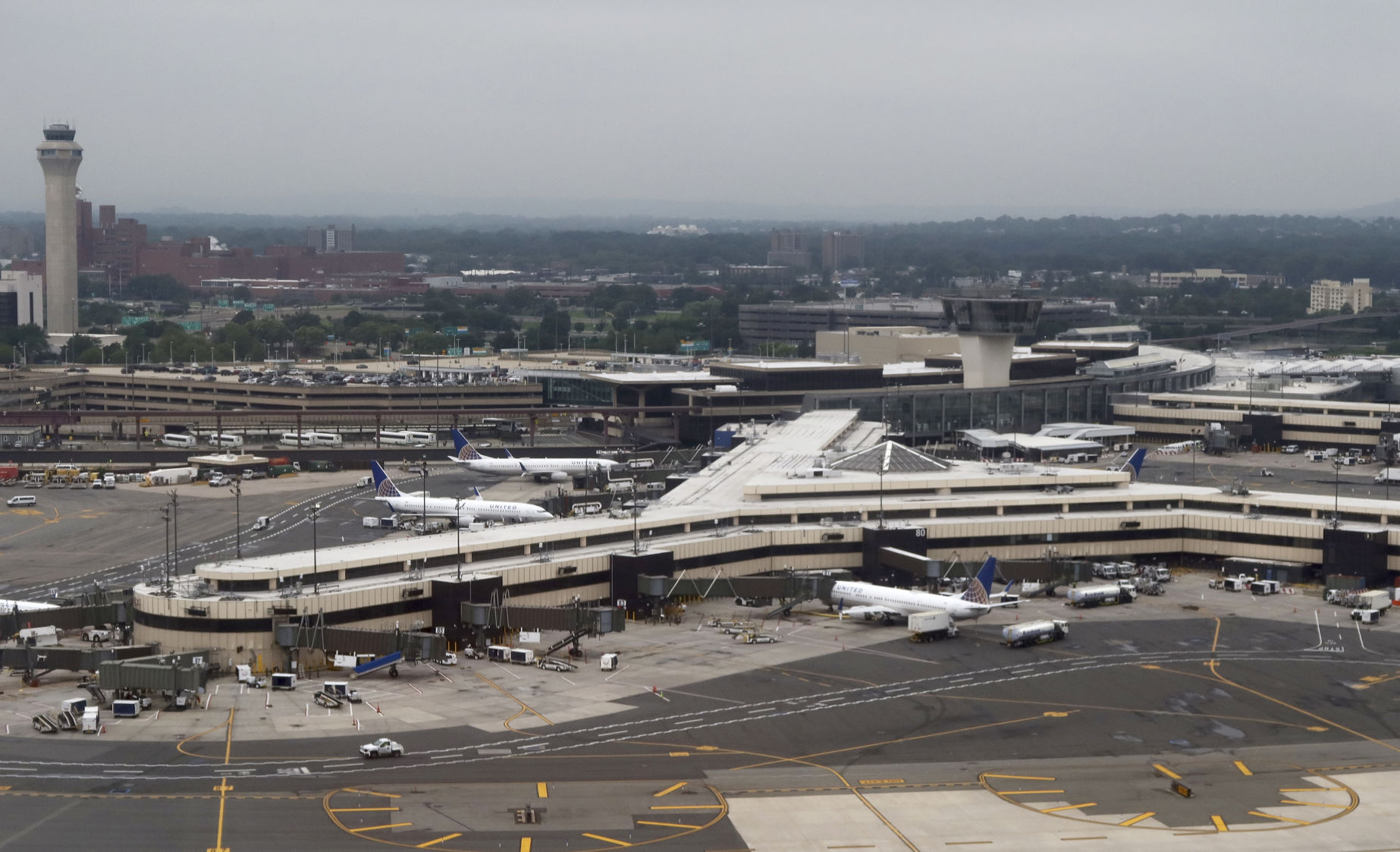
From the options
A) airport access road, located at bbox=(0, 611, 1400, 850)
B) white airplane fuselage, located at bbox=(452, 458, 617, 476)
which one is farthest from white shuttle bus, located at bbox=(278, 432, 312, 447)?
airport access road, located at bbox=(0, 611, 1400, 850)

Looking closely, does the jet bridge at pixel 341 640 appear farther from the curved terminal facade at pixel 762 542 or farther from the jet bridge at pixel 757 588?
the jet bridge at pixel 757 588

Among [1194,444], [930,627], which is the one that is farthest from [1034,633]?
[1194,444]

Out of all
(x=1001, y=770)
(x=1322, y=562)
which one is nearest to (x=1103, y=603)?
(x=1322, y=562)

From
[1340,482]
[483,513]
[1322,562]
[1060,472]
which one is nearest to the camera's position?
[1322,562]

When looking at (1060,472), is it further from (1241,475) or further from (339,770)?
(339,770)

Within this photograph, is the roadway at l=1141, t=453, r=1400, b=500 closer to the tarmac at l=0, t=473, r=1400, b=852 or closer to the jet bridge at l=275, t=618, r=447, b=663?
the tarmac at l=0, t=473, r=1400, b=852

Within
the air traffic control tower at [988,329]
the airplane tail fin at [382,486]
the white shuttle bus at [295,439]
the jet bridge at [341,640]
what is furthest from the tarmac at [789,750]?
the white shuttle bus at [295,439]
